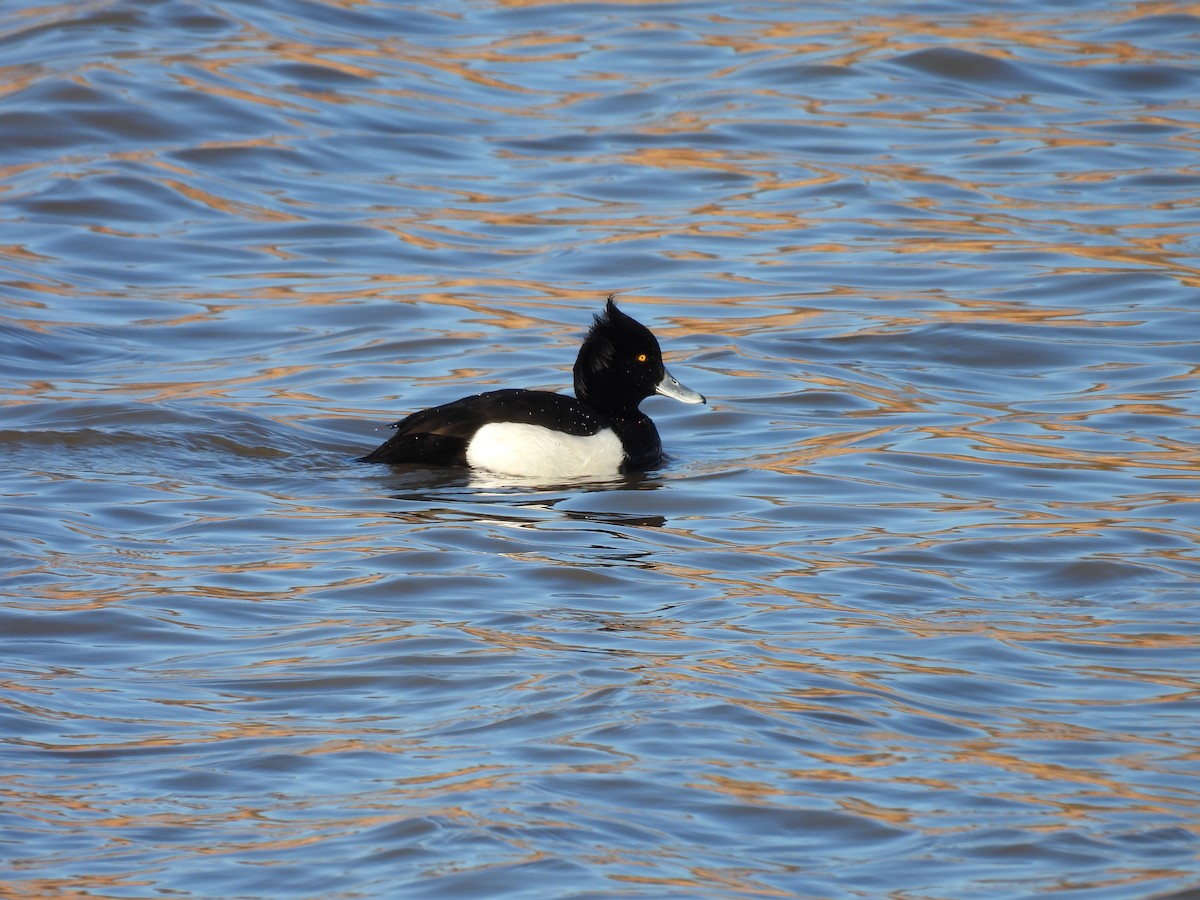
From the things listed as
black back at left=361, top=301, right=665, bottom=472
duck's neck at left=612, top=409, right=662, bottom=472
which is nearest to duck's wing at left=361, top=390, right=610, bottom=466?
black back at left=361, top=301, right=665, bottom=472

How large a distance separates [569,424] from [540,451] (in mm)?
204

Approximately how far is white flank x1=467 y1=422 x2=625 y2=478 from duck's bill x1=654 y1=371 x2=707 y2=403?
0.48 metres

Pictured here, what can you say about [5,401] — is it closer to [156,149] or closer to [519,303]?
[519,303]

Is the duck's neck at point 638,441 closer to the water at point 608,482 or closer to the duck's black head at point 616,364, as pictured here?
the duck's black head at point 616,364

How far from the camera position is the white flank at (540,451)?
8.30m

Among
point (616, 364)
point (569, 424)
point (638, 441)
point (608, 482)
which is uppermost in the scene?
point (616, 364)

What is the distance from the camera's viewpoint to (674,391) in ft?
29.8

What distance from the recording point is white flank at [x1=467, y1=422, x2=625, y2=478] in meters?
8.30

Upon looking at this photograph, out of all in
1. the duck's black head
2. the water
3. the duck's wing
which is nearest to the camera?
the water

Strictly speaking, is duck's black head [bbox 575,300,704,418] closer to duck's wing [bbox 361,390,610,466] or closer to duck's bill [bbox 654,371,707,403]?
duck's bill [bbox 654,371,707,403]

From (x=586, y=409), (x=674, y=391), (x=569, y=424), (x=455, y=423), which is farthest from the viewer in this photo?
(x=674, y=391)

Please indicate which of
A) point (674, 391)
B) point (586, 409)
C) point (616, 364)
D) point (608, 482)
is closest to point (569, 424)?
point (586, 409)

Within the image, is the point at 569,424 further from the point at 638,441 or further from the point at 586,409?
the point at 638,441

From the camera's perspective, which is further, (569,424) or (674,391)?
(674,391)
